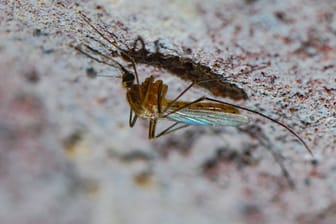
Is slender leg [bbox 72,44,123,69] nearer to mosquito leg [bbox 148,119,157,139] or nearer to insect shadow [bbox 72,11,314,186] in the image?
insect shadow [bbox 72,11,314,186]

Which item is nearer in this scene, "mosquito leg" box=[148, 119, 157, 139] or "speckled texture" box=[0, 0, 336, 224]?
"speckled texture" box=[0, 0, 336, 224]

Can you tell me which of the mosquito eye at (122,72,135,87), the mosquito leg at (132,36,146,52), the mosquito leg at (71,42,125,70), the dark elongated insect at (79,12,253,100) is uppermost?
the mosquito leg at (132,36,146,52)

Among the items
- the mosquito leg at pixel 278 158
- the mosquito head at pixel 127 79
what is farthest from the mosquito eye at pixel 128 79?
the mosquito leg at pixel 278 158

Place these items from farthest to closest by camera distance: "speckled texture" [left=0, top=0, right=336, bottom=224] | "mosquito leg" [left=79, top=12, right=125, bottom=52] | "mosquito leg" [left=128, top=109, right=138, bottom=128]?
"mosquito leg" [left=128, top=109, right=138, bottom=128] < "mosquito leg" [left=79, top=12, right=125, bottom=52] < "speckled texture" [left=0, top=0, right=336, bottom=224]

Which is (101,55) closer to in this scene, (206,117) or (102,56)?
(102,56)

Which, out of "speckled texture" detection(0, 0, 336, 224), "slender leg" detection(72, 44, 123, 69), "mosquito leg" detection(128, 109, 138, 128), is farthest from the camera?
"mosquito leg" detection(128, 109, 138, 128)

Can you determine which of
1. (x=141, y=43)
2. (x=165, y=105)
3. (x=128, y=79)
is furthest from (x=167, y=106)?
(x=141, y=43)

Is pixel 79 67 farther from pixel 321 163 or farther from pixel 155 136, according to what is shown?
pixel 321 163

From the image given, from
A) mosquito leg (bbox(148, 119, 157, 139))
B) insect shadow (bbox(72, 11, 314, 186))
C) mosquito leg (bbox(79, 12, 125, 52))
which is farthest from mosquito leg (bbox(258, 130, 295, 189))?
mosquito leg (bbox(79, 12, 125, 52))
